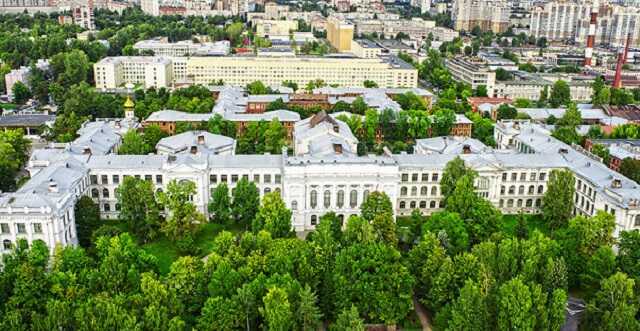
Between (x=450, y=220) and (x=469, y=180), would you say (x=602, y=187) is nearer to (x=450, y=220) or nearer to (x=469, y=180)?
(x=469, y=180)

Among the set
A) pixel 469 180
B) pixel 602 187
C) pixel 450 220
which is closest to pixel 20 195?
pixel 450 220

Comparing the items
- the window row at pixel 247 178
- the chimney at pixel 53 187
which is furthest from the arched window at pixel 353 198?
the chimney at pixel 53 187

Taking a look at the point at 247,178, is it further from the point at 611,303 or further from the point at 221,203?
the point at 611,303

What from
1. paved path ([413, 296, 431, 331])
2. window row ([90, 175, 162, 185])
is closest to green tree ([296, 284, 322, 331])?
paved path ([413, 296, 431, 331])

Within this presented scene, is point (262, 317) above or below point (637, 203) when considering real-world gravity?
below

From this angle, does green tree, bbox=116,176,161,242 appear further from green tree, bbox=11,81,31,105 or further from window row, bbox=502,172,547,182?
green tree, bbox=11,81,31,105
